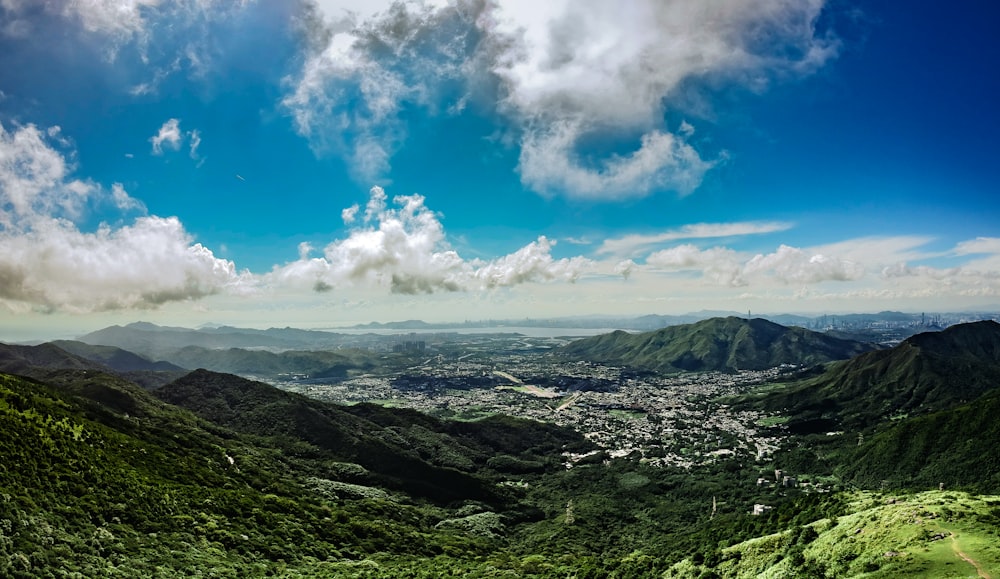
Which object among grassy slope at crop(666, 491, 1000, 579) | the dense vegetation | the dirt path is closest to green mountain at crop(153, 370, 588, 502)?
the dense vegetation

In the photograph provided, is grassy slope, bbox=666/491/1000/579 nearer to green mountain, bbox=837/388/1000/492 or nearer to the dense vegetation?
the dense vegetation

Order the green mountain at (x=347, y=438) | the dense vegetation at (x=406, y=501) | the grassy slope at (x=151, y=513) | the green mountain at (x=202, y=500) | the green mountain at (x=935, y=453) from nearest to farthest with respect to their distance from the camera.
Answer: the dense vegetation at (x=406, y=501)
the grassy slope at (x=151, y=513)
the green mountain at (x=202, y=500)
the green mountain at (x=935, y=453)
the green mountain at (x=347, y=438)

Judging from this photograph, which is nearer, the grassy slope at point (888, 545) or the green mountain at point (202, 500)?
the grassy slope at point (888, 545)

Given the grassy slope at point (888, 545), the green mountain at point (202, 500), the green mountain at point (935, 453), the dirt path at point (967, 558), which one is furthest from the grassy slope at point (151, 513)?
the green mountain at point (935, 453)

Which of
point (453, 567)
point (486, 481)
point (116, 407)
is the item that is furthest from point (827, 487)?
point (116, 407)

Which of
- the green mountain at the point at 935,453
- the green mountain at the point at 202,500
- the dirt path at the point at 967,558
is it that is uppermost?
the dirt path at the point at 967,558

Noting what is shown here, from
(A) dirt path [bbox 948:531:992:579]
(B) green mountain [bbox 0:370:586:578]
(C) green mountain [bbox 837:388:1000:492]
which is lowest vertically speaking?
(C) green mountain [bbox 837:388:1000:492]

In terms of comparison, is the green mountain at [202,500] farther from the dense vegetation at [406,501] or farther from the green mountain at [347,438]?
the green mountain at [347,438]

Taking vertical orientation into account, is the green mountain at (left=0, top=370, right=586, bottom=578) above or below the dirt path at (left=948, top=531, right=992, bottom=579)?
below

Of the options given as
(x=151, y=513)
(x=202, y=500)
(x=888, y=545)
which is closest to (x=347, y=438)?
(x=202, y=500)

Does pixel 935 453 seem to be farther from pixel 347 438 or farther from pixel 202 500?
pixel 202 500

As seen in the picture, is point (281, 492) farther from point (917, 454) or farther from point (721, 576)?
point (917, 454)
